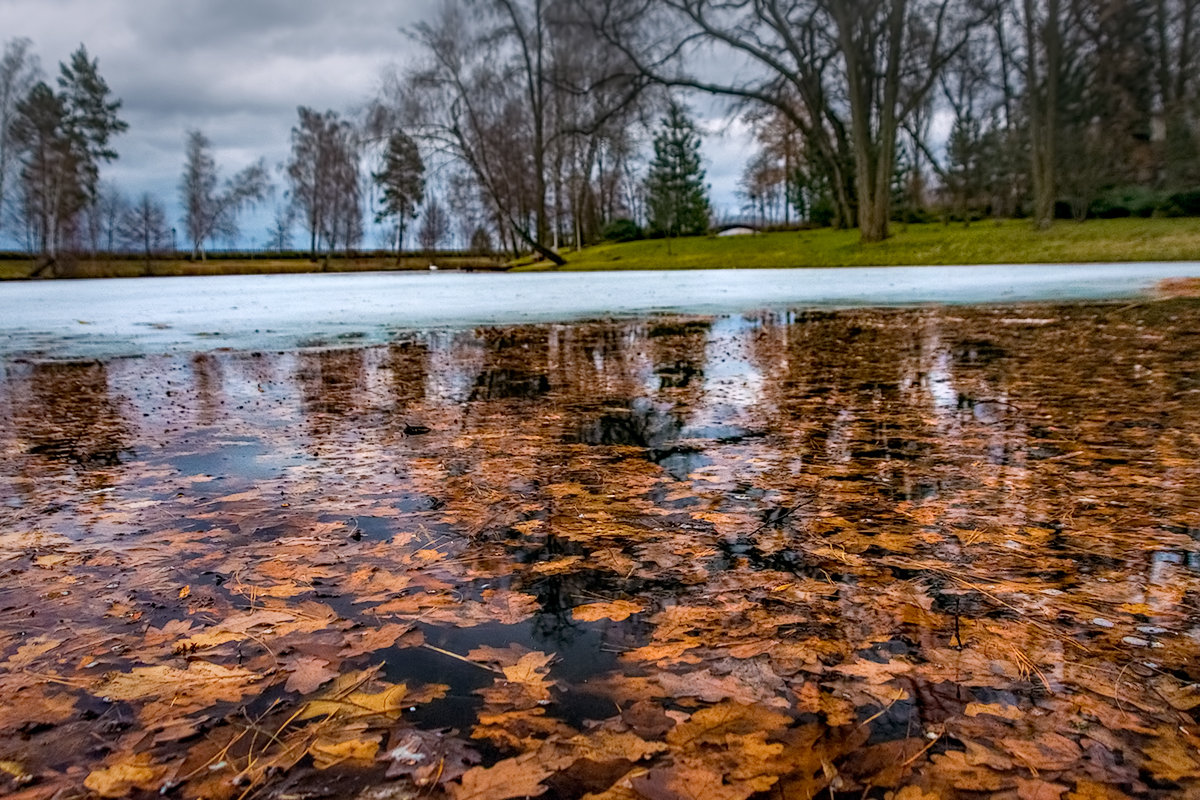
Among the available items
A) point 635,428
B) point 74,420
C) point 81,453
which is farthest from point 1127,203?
point 81,453

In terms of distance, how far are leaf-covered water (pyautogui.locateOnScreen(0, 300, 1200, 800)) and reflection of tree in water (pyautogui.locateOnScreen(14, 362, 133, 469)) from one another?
0.13ft

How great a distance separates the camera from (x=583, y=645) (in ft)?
5.62

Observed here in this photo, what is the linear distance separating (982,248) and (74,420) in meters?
22.6

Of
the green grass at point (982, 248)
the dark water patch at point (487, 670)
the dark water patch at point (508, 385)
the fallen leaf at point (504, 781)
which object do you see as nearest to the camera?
the fallen leaf at point (504, 781)

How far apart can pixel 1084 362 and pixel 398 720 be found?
5.84 m

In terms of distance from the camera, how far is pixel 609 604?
1914 millimetres

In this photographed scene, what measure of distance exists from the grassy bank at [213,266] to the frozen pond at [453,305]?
70.5ft

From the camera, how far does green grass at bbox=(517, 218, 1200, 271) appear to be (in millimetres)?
19500

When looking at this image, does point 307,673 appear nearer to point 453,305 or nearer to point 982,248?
point 453,305

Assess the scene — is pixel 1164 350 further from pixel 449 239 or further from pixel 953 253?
pixel 449 239

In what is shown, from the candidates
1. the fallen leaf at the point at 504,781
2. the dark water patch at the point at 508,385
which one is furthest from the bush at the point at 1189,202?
the fallen leaf at the point at 504,781

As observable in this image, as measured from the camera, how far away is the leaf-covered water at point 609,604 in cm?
132

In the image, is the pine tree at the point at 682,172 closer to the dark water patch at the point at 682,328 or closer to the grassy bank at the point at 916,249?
the grassy bank at the point at 916,249

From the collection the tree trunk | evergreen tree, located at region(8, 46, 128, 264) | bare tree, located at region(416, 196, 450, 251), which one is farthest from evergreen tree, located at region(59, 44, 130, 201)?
the tree trunk
